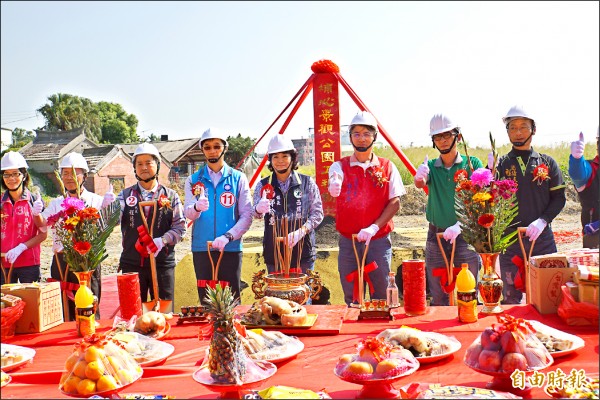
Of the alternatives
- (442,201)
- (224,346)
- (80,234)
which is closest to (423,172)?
(442,201)

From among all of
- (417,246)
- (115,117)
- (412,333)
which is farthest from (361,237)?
(115,117)

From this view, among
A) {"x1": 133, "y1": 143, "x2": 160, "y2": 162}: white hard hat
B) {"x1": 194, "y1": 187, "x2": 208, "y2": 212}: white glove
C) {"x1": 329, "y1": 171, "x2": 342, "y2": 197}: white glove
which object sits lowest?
{"x1": 194, "y1": 187, "x2": 208, "y2": 212}: white glove

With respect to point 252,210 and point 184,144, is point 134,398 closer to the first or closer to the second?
point 252,210

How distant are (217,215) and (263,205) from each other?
1.22 feet

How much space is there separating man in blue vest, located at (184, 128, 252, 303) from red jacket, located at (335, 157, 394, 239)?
64cm

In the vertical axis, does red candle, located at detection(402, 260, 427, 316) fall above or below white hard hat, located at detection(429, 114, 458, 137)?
below

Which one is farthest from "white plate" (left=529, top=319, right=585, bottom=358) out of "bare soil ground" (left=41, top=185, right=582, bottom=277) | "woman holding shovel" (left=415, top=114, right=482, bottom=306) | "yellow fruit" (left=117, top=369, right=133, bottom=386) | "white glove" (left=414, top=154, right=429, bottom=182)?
"bare soil ground" (left=41, top=185, right=582, bottom=277)

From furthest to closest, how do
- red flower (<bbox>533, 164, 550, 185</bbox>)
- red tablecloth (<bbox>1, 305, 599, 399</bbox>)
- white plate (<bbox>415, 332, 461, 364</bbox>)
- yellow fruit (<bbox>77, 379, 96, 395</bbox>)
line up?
red flower (<bbox>533, 164, 550, 185</bbox>), white plate (<bbox>415, 332, 461, 364</bbox>), red tablecloth (<bbox>1, 305, 599, 399</bbox>), yellow fruit (<bbox>77, 379, 96, 395</bbox>)

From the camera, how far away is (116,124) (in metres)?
27.1

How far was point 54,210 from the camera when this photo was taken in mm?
3627

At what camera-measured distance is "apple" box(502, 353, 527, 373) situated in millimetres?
1643

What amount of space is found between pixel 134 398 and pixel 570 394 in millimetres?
1290

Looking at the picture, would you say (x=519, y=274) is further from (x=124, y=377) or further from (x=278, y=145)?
(x=124, y=377)

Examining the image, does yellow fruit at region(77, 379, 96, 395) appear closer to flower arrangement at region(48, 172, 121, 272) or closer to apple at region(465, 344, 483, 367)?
flower arrangement at region(48, 172, 121, 272)
